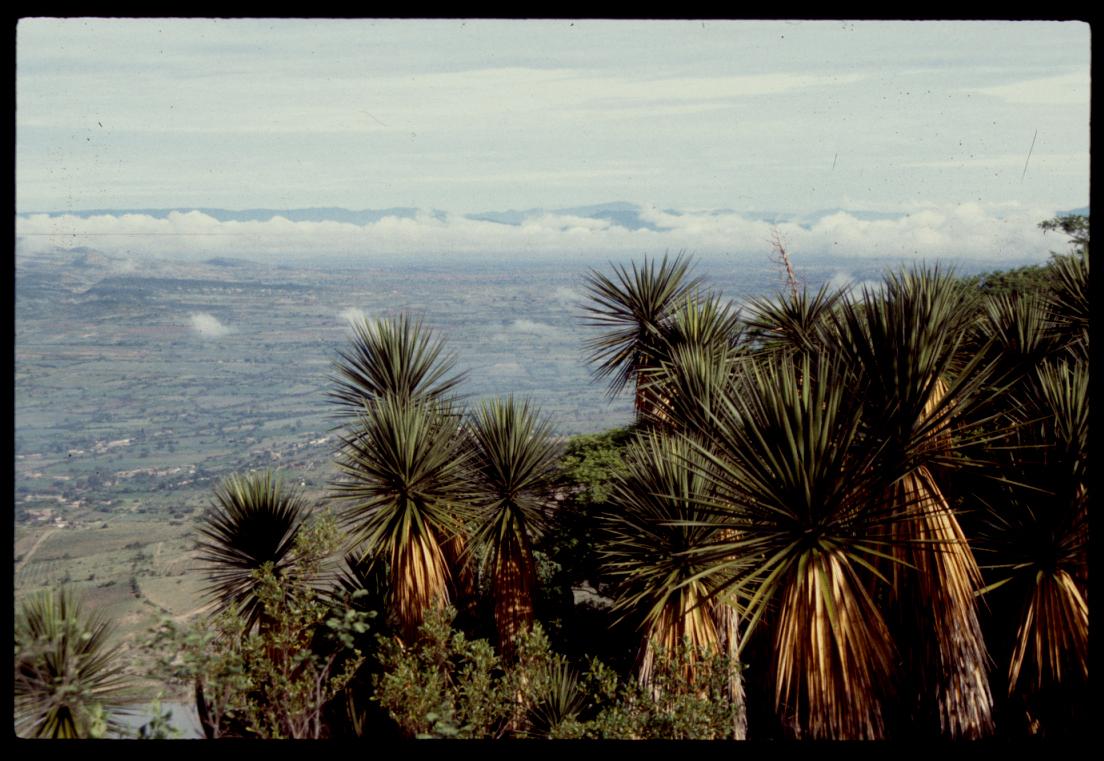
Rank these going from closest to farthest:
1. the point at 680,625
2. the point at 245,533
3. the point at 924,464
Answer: the point at 924,464 < the point at 680,625 < the point at 245,533

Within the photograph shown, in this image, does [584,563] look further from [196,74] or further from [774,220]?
[196,74]

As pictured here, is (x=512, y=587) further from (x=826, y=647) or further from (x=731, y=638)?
(x=826, y=647)

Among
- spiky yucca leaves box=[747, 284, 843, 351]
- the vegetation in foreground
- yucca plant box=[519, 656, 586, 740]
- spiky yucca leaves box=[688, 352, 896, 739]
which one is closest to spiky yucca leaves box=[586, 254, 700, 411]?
the vegetation in foreground

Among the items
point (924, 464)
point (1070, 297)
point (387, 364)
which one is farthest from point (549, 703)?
point (1070, 297)

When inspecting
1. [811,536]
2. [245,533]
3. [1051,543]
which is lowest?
[245,533]

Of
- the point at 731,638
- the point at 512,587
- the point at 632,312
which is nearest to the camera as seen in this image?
the point at 731,638

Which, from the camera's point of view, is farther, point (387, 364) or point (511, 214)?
point (511, 214)

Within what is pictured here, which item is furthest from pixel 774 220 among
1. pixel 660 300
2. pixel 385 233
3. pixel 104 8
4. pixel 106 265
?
pixel 104 8

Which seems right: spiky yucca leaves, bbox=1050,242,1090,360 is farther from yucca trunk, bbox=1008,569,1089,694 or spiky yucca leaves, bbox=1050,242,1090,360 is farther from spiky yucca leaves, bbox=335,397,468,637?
spiky yucca leaves, bbox=335,397,468,637
